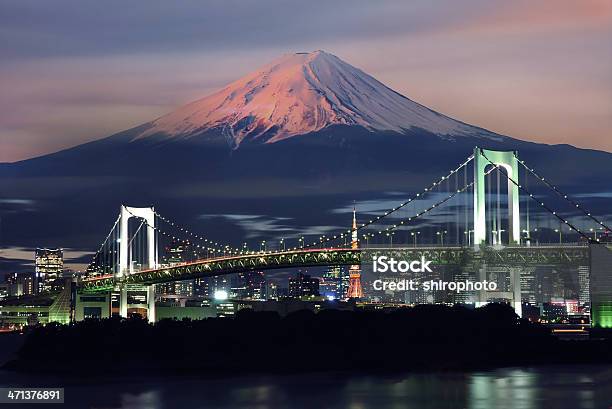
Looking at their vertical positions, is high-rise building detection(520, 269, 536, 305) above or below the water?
above

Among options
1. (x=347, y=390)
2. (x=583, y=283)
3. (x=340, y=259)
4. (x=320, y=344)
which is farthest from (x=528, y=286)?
(x=347, y=390)

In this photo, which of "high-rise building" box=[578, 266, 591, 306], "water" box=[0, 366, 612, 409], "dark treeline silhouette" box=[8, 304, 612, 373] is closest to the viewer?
"water" box=[0, 366, 612, 409]

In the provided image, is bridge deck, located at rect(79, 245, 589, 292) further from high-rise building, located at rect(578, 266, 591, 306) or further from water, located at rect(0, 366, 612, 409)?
water, located at rect(0, 366, 612, 409)

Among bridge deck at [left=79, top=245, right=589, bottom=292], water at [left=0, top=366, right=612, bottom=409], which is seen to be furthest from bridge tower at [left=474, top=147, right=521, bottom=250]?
water at [left=0, top=366, right=612, bottom=409]

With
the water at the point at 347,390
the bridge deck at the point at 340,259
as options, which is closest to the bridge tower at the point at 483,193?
the bridge deck at the point at 340,259

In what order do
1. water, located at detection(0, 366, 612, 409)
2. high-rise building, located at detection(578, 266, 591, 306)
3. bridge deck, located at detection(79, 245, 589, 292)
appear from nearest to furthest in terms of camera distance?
1. water, located at detection(0, 366, 612, 409)
2. bridge deck, located at detection(79, 245, 589, 292)
3. high-rise building, located at detection(578, 266, 591, 306)

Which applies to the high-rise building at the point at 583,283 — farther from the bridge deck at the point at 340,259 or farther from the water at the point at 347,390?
the water at the point at 347,390

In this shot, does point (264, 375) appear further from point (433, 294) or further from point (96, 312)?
point (96, 312)
